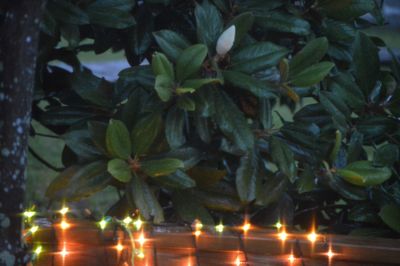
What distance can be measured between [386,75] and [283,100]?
0.63 m

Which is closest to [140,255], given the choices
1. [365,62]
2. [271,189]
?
[271,189]

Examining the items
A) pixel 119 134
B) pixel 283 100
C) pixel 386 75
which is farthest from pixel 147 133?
pixel 283 100

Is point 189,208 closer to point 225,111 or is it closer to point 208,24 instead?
point 225,111

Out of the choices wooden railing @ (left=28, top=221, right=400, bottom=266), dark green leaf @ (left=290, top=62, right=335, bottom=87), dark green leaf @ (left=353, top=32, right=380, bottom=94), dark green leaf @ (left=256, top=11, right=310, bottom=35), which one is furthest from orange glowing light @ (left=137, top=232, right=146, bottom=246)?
dark green leaf @ (left=353, top=32, right=380, bottom=94)

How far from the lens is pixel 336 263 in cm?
155

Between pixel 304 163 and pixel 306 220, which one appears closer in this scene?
pixel 304 163

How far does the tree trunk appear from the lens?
49.0 inches

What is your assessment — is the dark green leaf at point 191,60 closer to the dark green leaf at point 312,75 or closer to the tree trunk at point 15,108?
the dark green leaf at point 312,75

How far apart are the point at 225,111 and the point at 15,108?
492 millimetres

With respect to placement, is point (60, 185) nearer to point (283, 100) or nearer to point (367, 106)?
point (367, 106)

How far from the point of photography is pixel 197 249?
1558mm

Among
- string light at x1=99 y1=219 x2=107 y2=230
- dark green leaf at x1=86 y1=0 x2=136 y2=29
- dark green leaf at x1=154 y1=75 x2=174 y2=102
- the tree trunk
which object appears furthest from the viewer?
dark green leaf at x1=86 y1=0 x2=136 y2=29

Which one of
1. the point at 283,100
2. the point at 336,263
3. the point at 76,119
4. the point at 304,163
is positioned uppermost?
the point at 283,100

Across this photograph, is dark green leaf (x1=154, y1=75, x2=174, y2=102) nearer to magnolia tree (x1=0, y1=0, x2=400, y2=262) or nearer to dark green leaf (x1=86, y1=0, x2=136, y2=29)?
magnolia tree (x1=0, y1=0, x2=400, y2=262)
